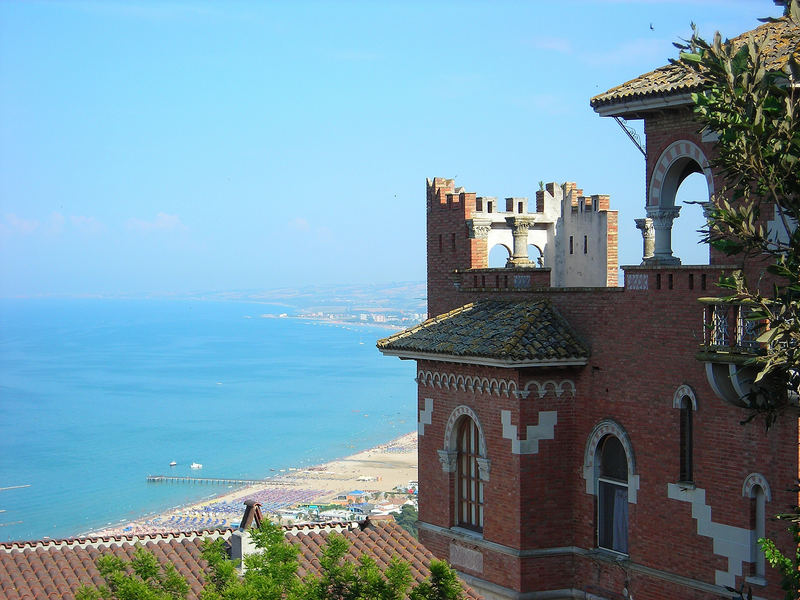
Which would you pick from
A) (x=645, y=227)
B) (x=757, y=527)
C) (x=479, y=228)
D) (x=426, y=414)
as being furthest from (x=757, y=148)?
(x=645, y=227)

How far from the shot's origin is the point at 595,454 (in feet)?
56.5

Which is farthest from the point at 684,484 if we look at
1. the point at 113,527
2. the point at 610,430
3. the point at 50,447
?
the point at 50,447

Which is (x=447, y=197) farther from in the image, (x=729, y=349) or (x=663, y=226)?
(x=729, y=349)

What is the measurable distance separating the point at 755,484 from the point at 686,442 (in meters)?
1.43

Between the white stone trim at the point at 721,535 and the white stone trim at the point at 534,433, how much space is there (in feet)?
7.61

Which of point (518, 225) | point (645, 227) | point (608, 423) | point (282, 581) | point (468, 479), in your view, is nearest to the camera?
point (282, 581)

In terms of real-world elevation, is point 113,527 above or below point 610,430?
below

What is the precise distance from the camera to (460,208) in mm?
21031

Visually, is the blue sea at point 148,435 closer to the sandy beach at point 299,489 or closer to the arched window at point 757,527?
the sandy beach at point 299,489

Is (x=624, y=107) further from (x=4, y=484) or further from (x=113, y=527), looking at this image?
(x=4, y=484)

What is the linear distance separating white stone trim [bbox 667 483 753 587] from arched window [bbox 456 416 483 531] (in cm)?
388

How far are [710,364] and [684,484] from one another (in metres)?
1.94

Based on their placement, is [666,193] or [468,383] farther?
[468,383]

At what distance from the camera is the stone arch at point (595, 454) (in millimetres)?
16500
